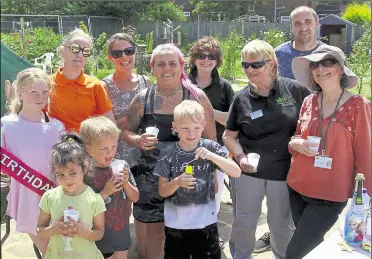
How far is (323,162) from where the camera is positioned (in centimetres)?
264


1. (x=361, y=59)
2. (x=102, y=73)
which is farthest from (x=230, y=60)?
(x=361, y=59)

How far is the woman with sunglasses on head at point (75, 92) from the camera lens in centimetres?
306

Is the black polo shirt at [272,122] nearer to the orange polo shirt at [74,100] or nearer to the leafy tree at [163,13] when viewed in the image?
the orange polo shirt at [74,100]

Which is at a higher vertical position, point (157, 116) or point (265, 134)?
point (157, 116)

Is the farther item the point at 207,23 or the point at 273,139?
the point at 207,23

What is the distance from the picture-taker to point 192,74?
4027mm

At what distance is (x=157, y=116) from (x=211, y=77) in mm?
969

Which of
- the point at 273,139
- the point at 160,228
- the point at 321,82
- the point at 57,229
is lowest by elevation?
the point at 160,228

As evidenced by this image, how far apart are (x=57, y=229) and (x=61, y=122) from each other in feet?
2.61

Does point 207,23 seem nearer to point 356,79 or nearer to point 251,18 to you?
point 251,18

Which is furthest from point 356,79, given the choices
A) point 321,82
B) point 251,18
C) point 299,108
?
point 251,18

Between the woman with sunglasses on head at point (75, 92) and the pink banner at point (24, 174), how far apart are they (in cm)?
44

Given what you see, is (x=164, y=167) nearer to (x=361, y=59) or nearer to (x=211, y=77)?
(x=211, y=77)

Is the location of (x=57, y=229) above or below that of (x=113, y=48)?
below
